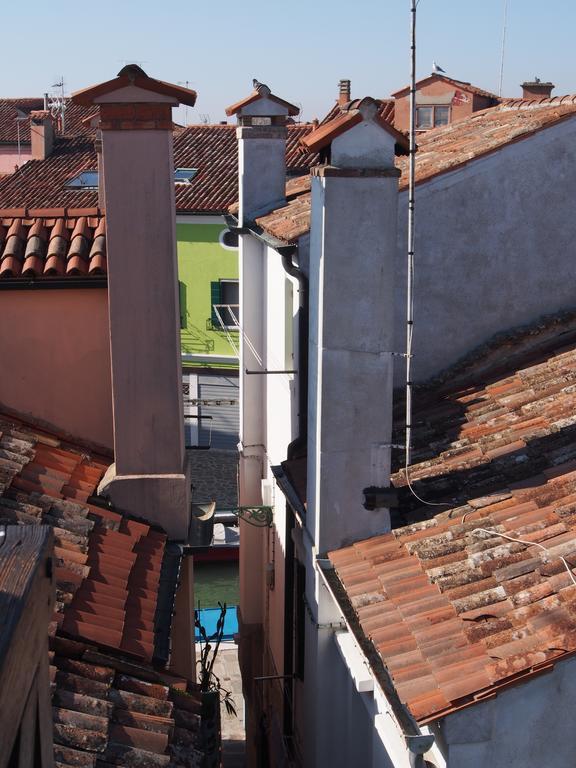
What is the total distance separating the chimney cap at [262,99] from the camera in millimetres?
12016

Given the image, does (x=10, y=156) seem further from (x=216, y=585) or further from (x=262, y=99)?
(x=262, y=99)

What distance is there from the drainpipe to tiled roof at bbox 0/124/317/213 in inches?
719

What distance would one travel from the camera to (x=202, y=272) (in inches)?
1109

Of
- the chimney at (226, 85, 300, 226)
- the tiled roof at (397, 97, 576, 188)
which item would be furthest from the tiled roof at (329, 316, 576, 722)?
the chimney at (226, 85, 300, 226)

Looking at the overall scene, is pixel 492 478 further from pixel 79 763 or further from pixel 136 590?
pixel 79 763

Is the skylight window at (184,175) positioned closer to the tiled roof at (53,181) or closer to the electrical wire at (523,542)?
the tiled roof at (53,181)

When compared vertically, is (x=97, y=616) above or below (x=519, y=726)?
above

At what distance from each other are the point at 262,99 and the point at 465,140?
308cm

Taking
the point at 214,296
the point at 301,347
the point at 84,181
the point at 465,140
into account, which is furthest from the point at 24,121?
the point at 301,347

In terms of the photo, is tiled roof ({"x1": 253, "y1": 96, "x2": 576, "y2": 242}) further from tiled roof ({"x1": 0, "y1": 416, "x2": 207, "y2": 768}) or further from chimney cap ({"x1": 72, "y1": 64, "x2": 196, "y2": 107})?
tiled roof ({"x1": 0, "y1": 416, "x2": 207, "y2": 768})

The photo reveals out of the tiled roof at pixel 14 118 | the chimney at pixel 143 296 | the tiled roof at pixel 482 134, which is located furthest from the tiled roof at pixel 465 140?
the tiled roof at pixel 14 118

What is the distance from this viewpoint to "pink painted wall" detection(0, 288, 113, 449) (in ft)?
28.9

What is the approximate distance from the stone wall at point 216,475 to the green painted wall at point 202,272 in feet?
9.36

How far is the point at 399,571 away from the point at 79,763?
243cm
